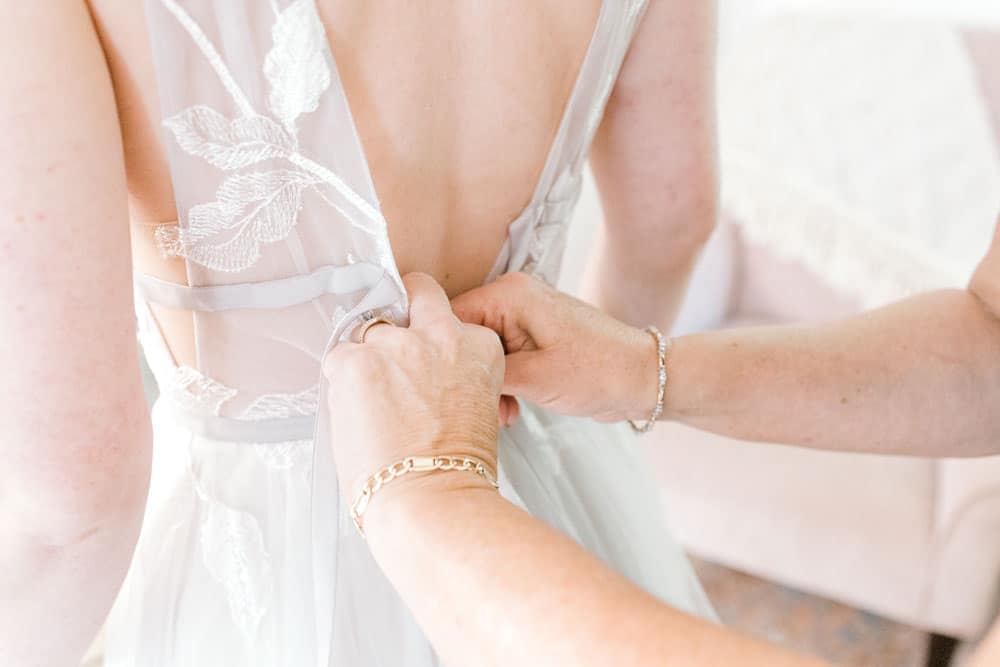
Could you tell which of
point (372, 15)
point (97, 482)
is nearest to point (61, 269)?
point (97, 482)

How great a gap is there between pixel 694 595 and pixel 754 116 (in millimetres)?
1598

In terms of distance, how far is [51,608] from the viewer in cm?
74

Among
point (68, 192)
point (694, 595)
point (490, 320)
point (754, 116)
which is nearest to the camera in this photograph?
point (68, 192)

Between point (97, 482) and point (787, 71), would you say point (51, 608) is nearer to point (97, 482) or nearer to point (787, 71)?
point (97, 482)

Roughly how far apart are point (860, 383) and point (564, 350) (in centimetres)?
34

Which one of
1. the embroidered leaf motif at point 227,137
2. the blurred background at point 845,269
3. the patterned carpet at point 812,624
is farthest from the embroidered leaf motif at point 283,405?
the patterned carpet at point 812,624

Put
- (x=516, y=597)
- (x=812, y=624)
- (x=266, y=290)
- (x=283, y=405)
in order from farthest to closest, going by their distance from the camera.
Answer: (x=812, y=624) < (x=283, y=405) < (x=266, y=290) < (x=516, y=597)

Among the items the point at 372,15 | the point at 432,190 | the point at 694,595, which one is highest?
the point at 372,15

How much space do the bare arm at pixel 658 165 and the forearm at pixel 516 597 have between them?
1.54 ft

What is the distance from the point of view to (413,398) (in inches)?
27.4

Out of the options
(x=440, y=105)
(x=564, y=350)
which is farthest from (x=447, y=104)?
(x=564, y=350)

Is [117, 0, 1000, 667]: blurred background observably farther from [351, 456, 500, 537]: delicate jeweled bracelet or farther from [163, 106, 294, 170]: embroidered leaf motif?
[163, 106, 294, 170]: embroidered leaf motif

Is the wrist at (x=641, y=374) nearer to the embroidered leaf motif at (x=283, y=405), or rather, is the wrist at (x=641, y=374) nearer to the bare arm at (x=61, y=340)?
the embroidered leaf motif at (x=283, y=405)

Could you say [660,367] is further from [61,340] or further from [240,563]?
[61,340]
